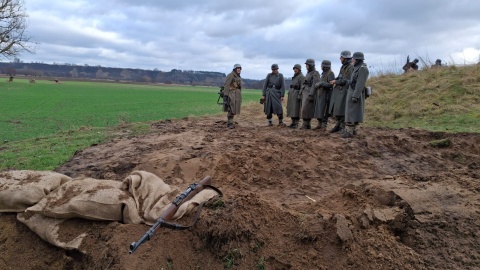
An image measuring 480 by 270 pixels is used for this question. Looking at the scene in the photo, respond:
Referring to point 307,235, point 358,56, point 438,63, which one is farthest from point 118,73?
point 307,235

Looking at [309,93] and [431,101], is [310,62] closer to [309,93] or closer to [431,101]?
[309,93]

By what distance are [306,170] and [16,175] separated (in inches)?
170

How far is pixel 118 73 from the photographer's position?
12019 centimetres

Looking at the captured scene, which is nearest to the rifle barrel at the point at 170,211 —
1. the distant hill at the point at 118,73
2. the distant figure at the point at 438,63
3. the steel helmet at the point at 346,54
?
the steel helmet at the point at 346,54

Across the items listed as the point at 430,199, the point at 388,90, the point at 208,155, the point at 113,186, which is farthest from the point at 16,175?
the point at 388,90

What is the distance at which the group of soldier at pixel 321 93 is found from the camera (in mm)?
9516

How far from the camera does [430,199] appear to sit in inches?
174

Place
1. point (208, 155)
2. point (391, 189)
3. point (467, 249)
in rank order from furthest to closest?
point (208, 155), point (391, 189), point (467, 249)

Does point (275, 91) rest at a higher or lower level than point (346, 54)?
lower

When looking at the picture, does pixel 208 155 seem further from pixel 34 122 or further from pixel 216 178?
pixel 34 122

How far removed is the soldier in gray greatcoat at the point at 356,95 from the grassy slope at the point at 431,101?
3258 millimetres

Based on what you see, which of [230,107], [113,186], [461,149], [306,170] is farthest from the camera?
[230,107]

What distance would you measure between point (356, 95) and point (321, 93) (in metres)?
1.92

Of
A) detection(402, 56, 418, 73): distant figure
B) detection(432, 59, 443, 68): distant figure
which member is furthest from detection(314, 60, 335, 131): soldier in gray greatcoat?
detection(402, 56, 418, 73): distant figure
